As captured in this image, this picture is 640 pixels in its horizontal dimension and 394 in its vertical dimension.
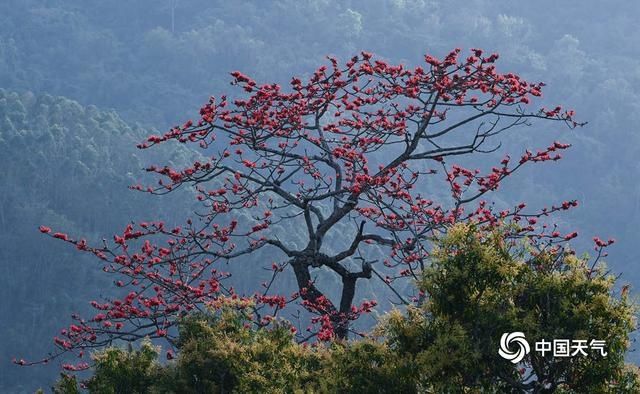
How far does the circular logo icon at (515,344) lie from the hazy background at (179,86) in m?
43.8

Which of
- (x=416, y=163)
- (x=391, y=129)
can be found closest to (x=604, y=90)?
(x=416, y=163)

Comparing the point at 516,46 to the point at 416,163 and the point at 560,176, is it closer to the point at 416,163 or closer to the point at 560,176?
the point at 560,176

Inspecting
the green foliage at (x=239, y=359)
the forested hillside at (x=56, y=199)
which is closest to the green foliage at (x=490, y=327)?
the green foliage at (x=239, y=359)

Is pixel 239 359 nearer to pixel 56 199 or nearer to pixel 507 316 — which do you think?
pixel 507 316

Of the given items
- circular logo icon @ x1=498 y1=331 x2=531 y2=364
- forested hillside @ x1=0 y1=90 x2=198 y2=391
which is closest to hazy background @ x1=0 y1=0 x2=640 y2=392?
forested hillside @ x1=0 y1=90 x2=198 y2=391

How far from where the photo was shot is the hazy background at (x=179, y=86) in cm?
5097

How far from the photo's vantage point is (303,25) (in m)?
88.6

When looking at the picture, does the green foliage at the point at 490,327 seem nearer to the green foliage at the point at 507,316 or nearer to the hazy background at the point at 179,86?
the green foliage at the point at 507,316

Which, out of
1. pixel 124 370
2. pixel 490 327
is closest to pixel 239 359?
pixel 124 370

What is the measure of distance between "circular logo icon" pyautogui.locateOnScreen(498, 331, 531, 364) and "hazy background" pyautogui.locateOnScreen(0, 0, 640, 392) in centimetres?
4380

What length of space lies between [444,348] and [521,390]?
364 mm

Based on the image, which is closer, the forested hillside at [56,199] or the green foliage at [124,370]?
the green foliage at [124,370]

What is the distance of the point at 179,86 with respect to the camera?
80.4 m

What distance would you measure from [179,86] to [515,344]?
7770 centimetres
